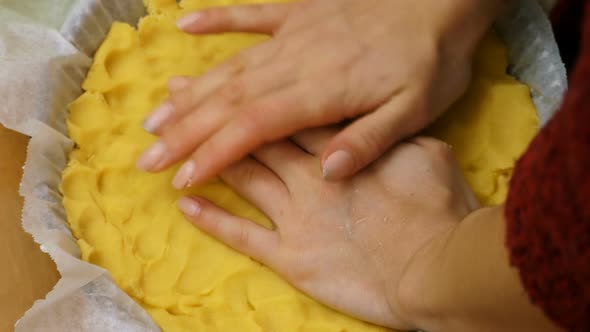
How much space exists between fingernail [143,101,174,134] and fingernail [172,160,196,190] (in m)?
0.05

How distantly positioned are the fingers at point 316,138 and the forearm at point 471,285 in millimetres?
136

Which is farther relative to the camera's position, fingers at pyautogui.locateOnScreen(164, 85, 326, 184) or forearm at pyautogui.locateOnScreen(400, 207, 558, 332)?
fingers at pyautogui.locateOnScreen(164, 85, 326, 184)

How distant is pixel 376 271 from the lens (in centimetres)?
49

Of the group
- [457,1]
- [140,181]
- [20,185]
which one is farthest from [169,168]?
[457,1]

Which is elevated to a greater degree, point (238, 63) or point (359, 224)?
point (238, 63)

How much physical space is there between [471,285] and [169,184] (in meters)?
0.31

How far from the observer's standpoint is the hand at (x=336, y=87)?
517 mm

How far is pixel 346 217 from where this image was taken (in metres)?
0.51

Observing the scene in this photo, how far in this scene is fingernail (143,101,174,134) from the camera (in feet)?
1.81

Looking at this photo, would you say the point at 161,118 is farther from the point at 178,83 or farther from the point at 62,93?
the point at 62,93

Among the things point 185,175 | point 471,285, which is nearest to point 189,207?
point 185,175

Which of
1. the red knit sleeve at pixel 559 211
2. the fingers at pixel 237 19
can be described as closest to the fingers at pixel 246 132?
the fingers at pixel 237 19

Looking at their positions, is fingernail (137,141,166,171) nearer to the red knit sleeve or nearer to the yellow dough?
the yellow dough

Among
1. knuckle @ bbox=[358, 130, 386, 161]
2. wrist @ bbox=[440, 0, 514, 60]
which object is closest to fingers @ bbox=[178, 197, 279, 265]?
knuckle @ bbox=[358, 130, 386, 161]
